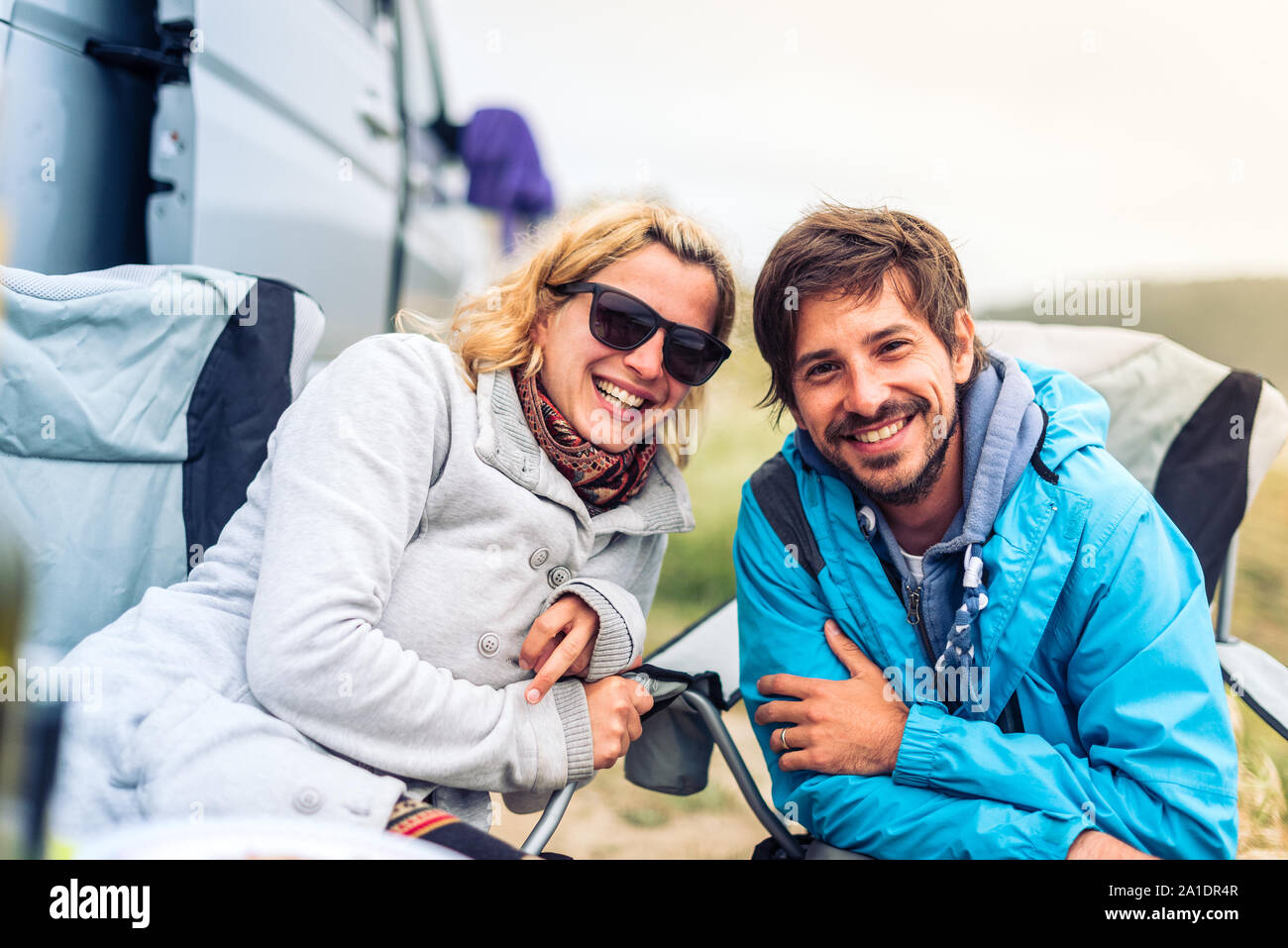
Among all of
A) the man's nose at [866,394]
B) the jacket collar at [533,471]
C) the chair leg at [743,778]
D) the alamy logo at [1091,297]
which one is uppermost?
the alamy logo at [1091,297]

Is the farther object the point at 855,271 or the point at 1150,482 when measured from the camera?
the point at 1150,482

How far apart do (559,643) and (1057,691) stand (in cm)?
94

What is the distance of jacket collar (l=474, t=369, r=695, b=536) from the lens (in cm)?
158

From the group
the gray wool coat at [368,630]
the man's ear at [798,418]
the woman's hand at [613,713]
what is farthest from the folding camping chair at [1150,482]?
the man's ear at [798,418]

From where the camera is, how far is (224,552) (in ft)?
5.06

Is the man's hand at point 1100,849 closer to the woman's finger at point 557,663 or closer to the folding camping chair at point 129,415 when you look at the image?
the woman's finger at point 557,663

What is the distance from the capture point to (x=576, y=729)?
1.52 m

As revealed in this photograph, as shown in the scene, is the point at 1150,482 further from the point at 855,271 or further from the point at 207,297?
the point at 207,297

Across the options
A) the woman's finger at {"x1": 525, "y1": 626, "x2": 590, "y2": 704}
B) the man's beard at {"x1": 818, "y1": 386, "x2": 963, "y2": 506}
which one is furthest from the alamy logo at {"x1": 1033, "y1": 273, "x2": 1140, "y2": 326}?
the woman's finger at {"x1": 525, "y1": 626, "x2": 590, "y2": 704}

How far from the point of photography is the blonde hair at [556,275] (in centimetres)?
170
